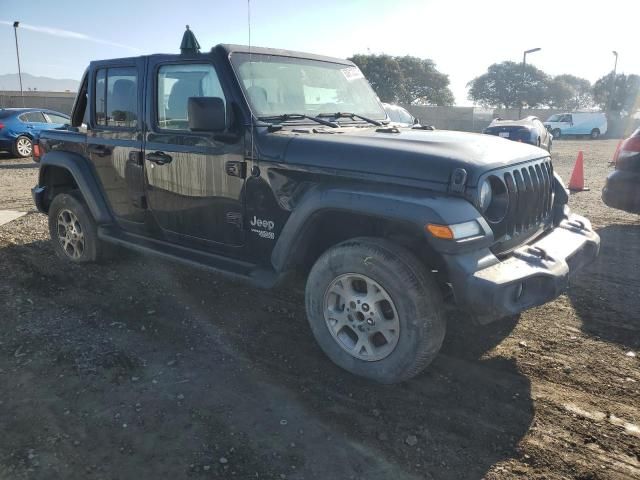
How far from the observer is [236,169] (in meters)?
3.55

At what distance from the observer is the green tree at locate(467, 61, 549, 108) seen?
2539 inches

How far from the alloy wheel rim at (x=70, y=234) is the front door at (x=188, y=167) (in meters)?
1.30

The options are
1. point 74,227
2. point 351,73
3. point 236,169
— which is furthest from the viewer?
point 74,227

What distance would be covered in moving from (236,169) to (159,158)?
2.86 feet

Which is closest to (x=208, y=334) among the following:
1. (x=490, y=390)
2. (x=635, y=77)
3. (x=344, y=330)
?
(x=344, y=330)

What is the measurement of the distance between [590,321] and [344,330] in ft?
6.98

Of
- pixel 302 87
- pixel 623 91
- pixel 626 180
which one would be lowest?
pixel 626 180

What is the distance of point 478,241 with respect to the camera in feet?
9.09

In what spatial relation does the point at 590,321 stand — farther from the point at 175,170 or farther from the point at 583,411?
the point at 175,170

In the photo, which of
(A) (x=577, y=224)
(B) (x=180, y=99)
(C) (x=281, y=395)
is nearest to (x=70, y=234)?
(B) (x=180, y=99)

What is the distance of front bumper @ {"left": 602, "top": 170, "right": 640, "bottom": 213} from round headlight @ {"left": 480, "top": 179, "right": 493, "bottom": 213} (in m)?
4.16

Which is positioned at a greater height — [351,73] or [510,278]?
[351,73]

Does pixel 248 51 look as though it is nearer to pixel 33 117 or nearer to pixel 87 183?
pixel 87 183

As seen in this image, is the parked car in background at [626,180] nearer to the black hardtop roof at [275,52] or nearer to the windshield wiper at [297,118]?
the black hardtop roof at [275,52]
